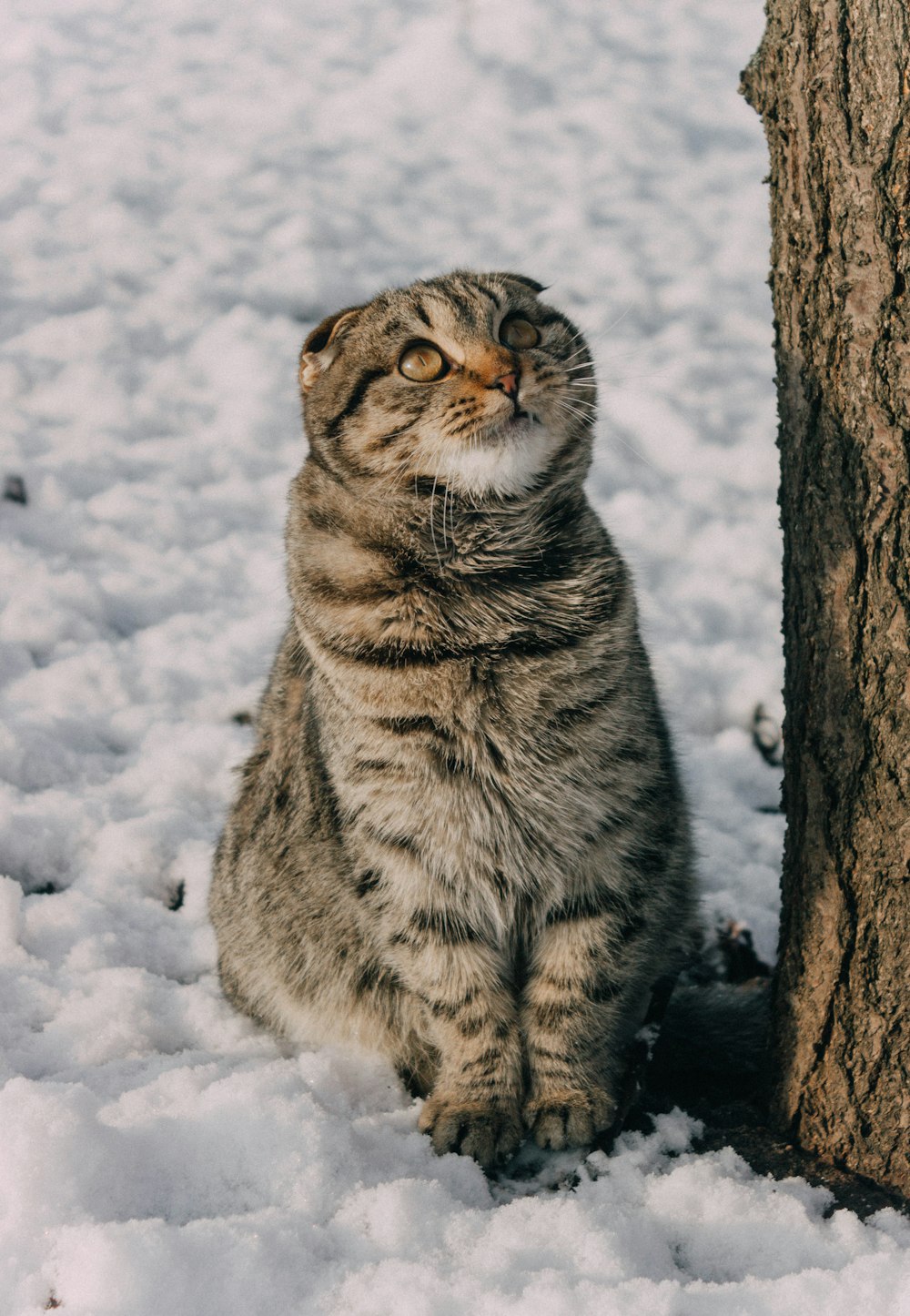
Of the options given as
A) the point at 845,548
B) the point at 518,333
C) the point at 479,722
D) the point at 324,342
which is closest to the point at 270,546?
the point at 324,342

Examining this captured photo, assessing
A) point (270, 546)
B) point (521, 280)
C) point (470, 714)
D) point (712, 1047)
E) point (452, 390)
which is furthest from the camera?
point (270, 546)

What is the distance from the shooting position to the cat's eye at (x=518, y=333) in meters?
2.33

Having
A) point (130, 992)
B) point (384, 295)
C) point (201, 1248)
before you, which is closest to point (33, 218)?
point (384, 295)

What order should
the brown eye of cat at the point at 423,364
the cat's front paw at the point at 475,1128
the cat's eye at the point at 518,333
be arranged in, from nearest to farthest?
the cat's front paw at the point at 475,1128 < the brown eye of cat at the point at 423,364 < the cat's eye at the point at 518,333

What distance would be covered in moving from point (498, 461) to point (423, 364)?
10.7 inches

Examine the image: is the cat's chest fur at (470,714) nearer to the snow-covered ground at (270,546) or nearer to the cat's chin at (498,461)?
the cat's chin at (498,461)

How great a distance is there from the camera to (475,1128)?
2.07m

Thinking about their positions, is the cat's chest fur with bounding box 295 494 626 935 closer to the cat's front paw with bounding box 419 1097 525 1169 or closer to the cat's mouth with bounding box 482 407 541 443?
the cat's mouth with bounding box 482 407 541 443

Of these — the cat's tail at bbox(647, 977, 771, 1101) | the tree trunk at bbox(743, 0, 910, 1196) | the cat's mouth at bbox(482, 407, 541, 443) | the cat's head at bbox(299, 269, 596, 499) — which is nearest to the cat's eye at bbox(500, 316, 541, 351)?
the cat's head at bbox(299, 269, 596, 499)

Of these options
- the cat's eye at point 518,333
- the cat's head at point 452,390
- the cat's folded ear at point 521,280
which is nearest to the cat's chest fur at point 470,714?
the cat's head at point 452,390

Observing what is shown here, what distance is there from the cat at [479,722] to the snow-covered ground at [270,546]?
0.21 m

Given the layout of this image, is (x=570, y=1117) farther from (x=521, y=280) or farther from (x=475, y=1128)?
(x=521, y=280)

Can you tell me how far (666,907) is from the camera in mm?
2309

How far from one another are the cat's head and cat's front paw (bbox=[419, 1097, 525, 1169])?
1.14 metres
